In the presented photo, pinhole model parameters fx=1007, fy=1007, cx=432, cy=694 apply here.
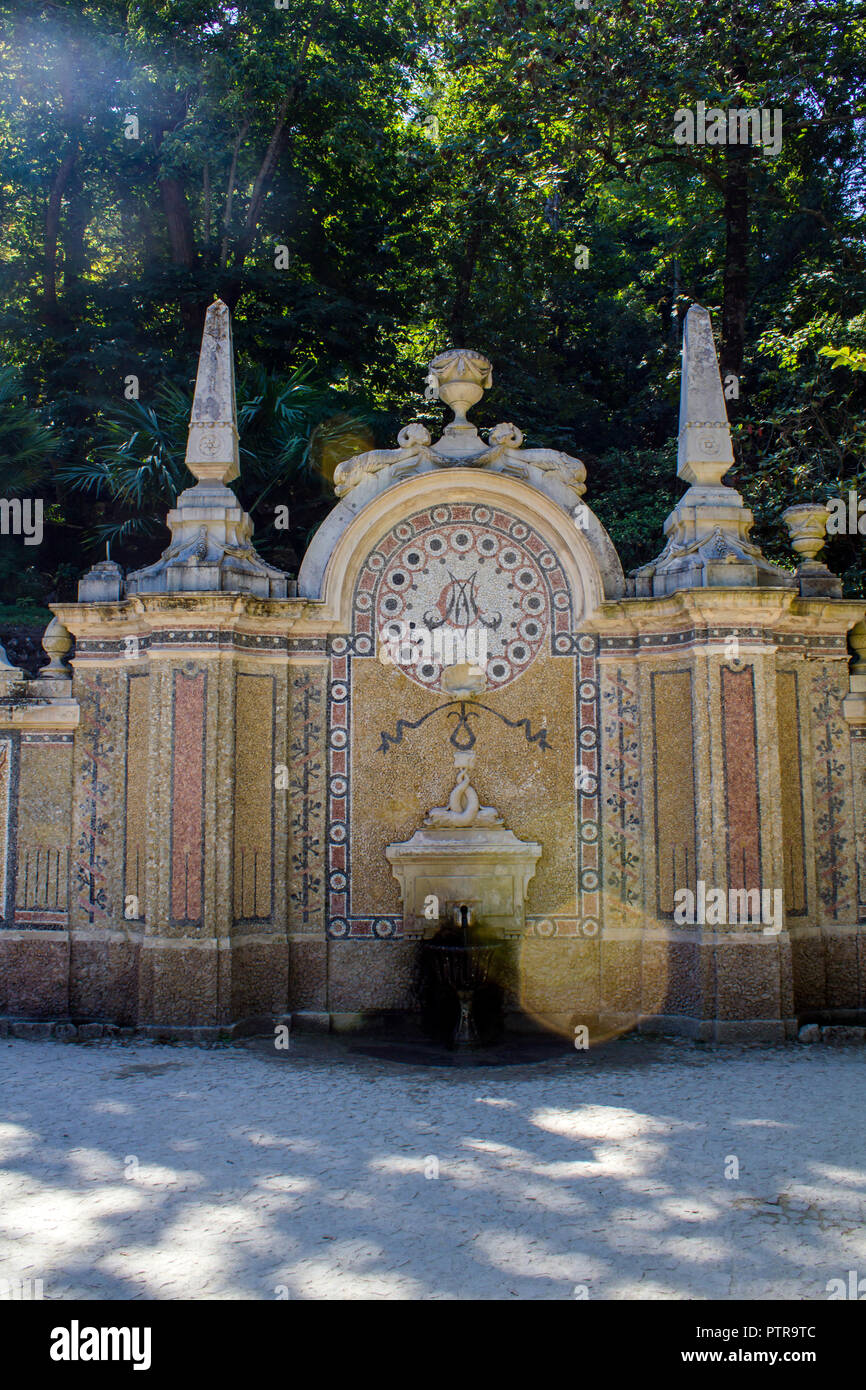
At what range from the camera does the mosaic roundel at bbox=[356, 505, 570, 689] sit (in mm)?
8953

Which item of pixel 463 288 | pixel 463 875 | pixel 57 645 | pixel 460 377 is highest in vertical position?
pixel 463 288

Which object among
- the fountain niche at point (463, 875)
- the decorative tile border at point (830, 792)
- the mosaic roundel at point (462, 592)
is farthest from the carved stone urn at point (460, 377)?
the decorative tile border at point (830, 792)

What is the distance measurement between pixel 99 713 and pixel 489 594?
3.62 m

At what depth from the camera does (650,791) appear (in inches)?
337

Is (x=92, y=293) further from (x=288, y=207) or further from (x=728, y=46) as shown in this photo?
(x=728, y=46)

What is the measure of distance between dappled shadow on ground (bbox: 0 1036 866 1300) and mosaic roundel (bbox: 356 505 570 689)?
3.43 meters

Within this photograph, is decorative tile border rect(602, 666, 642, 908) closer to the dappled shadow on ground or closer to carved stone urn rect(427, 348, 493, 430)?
the dappled shadow on ground

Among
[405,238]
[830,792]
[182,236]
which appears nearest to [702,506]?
[830,792]

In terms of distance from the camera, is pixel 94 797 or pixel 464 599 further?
pixel 464 599

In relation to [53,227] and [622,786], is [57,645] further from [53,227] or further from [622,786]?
[53,227]

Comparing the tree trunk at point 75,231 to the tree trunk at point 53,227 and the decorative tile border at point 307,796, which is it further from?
the decorative tile border at point 307,796

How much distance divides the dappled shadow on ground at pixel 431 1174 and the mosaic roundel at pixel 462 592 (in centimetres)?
343

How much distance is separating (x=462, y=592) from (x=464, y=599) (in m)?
0.07

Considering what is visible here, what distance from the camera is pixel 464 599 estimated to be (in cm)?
904
